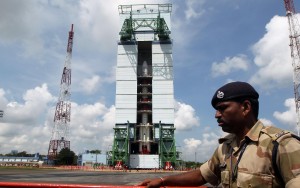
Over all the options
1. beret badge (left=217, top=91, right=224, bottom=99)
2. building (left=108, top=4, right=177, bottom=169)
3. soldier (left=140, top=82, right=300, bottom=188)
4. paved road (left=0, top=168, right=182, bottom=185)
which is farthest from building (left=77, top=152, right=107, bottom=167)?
beret badge (left=217, top=91, right=224, bottom=99)

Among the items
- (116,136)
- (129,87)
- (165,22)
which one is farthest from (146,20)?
(116,136)

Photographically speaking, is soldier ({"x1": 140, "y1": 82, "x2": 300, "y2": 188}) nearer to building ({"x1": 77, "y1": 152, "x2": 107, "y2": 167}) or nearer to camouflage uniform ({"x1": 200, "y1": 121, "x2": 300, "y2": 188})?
camouflage uniform ({"x1": 200, "y1": 121, "x2": 300, "y2": 188})

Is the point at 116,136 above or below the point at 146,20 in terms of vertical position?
below

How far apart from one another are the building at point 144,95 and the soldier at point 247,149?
6075cm

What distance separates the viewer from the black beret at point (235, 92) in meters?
2.21

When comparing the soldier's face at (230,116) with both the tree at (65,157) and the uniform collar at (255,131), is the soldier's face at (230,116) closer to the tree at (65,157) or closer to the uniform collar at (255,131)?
the uniform collar at (255,131)

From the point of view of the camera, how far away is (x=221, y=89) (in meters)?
2.30

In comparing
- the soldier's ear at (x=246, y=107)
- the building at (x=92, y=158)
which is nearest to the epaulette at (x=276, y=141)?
the soldier's ear at (x=246, y=107)

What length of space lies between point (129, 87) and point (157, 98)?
611 cm

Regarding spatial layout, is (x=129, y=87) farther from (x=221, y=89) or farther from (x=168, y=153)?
(x=221, y=89)

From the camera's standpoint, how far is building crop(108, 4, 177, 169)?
63625mm

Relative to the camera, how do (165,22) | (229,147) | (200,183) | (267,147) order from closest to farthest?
(267,147), (229,147), (200,183), (165,22)

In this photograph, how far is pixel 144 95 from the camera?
2675 inches

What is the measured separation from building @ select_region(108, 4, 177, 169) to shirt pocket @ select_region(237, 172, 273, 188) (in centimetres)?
6104
